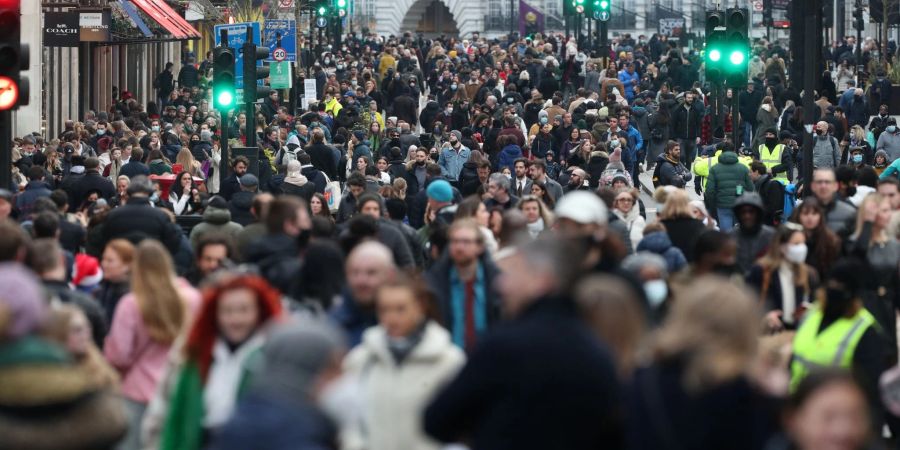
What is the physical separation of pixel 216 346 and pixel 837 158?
20488mm

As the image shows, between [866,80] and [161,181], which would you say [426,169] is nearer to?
[161,181]

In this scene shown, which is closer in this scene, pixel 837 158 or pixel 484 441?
pixel 484 441

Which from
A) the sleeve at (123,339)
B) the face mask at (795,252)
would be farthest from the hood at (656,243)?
the sleeve at (123,339)

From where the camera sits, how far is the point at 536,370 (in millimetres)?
6449

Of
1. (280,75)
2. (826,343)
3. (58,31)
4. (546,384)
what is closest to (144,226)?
(826,343)

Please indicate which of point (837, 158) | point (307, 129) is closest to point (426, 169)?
point (837, 158)

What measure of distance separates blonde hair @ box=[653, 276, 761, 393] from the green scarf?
200 centimetres

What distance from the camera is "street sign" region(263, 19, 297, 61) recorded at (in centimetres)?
3475

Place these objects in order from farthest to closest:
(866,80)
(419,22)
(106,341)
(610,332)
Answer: (419,22)
(866,80)
(106,341)
(610,332)

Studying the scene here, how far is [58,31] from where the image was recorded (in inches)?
1296

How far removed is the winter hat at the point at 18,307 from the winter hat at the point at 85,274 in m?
5.00

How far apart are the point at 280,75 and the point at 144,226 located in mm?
20419

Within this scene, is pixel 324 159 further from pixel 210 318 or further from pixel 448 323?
pixel 210 318

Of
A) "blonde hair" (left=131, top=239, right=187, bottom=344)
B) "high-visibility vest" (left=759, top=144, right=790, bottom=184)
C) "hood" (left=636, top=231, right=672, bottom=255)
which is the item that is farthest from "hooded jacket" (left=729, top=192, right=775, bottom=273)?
"high-visibility vest" (left=759, top=144, right=790, bottom=184)
